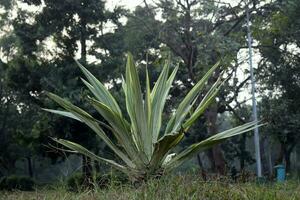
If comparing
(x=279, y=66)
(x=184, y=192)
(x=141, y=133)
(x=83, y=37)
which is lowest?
(x=184, y=192)

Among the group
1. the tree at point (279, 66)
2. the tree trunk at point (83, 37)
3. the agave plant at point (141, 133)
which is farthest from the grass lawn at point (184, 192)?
the tree trunk at point (83, 37)

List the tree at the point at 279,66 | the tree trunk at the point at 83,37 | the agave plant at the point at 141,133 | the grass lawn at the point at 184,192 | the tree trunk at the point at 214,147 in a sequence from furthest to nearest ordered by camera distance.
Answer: the tree trunk at the point at 83,37, the tree at the point at 279,66, the tree trunk at the point at 214,147, the agave plant at the point at 141,133, the grass lawn at the point at 184,192

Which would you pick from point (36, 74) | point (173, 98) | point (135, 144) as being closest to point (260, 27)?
Result: point (173, 98)

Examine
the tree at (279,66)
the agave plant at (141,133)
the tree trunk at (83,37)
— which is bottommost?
the agave plant at (141,133)

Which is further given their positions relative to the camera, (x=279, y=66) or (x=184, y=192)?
(x=279, y=66)

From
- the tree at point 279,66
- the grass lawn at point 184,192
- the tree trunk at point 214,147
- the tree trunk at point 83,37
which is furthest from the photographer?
the tree trunk at point 83,37

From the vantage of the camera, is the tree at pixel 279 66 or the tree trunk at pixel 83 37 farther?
the tree trunk at pixel 83 37

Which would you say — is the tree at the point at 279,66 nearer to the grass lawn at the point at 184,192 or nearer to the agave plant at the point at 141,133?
the agave plant at the point at 141,133

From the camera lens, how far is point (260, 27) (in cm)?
1991

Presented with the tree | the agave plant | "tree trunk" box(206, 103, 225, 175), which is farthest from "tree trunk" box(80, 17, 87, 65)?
the agave plant

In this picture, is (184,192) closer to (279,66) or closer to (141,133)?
(141,133)

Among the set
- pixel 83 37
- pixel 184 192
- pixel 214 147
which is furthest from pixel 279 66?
pixel 184 192

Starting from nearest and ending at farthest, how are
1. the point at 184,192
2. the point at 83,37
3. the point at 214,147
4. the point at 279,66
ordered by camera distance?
the point at 184,192, the point at 214,147, the point at 279,66, the point at 83,37

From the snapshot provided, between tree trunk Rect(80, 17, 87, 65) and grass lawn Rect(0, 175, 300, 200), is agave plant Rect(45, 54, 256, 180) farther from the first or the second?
tree trunk Rect(80, 17, 87, 65)
